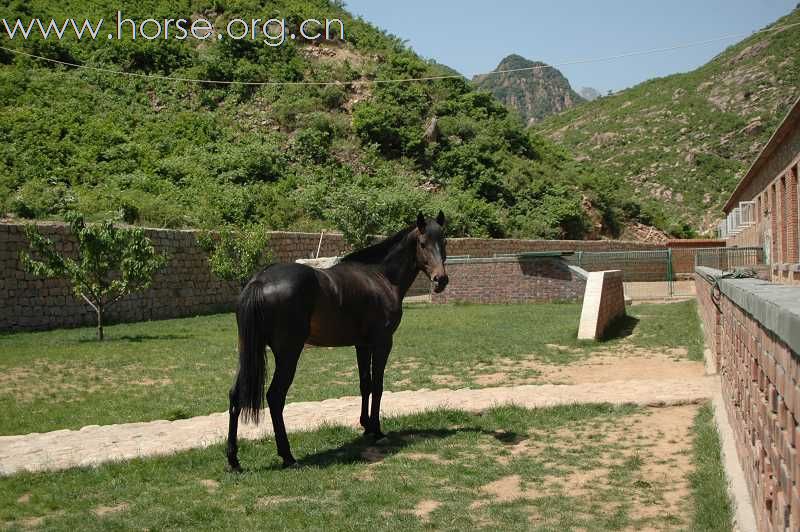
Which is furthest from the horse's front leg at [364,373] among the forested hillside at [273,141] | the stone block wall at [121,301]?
the forested hillside at [273,141]

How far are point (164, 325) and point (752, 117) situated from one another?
68.1m

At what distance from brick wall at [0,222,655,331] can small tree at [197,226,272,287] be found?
108cm

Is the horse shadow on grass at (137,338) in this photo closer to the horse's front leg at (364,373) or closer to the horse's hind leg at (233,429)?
the horse's front leg at (364,373)

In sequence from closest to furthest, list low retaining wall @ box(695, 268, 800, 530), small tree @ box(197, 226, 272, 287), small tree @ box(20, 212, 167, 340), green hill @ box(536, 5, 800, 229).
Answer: low retaining wall @ box(695, 268, 800, 530) < small tree @ box(20, 212, 167, 340) < small tree @ box(197, 226, 272, 287) < green hill @ box(536, 5, 800, 229)

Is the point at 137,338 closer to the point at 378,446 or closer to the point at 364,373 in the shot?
the point at 364,373

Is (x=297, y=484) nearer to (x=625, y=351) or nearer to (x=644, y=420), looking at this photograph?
(x=644, y=420)

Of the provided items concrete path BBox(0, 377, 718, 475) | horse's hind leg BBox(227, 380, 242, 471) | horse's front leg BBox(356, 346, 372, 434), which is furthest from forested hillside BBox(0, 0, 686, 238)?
horse's hind leg BBox(227, 380, 242, 471)

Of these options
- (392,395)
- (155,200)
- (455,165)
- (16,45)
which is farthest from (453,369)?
(16,45)

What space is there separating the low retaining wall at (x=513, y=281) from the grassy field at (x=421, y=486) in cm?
2113

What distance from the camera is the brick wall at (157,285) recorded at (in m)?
20.8

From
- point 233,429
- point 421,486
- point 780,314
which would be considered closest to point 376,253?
point 233,429

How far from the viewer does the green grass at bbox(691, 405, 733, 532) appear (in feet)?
16.2

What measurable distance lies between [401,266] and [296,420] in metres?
2.17

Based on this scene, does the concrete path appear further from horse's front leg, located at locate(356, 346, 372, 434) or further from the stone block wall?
the stone block wall
